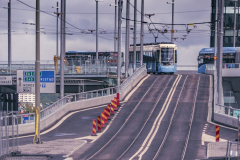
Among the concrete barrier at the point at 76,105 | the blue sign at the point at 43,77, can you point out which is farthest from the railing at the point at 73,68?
the blue sign at the point at 43,77

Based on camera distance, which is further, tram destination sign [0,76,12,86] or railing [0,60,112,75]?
railing [0,60,112,75]

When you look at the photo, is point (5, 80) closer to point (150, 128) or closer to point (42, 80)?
point (42, 80)

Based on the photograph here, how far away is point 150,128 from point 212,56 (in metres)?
39.3

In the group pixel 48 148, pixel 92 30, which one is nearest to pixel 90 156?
pixel 48 148

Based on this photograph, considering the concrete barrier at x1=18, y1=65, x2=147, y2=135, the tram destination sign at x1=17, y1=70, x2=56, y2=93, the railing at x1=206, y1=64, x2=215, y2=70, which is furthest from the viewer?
the railing at x1=206, y1=64, x2=215, y2=70

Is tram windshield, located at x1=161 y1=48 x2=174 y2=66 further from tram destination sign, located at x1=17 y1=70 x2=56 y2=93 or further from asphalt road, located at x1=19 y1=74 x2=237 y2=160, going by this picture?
tram destination sign, located at x1=17 y1=70 x2=56 y2=93

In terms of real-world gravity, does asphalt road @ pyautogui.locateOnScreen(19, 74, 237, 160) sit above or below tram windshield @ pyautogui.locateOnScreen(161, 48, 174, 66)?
below

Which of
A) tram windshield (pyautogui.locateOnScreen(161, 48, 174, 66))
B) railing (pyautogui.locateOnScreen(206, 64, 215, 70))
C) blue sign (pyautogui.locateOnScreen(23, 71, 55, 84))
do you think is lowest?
blue sign (pyautogui.locateOnScreen(23, 71, 55, 84))

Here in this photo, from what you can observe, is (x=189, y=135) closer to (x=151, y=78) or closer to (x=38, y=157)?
(x=38, y=157)

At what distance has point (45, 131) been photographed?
1083 inches

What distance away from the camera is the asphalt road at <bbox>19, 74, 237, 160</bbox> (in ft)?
67.6

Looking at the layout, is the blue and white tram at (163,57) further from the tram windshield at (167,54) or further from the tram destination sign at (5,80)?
the tram destination sign at (5,80)

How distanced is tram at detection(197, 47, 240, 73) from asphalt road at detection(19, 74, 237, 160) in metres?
18.4

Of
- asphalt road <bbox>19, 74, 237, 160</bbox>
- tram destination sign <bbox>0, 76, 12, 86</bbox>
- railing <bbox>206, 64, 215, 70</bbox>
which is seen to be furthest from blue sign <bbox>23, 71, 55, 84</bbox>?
railing <bbox>206, 64, 215, 70</bbox>
